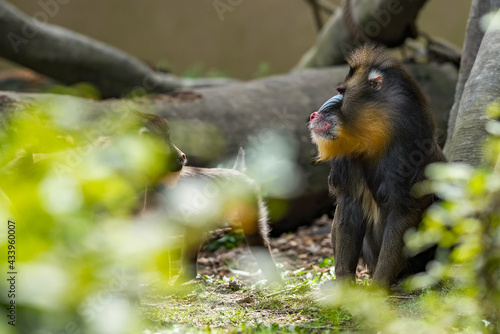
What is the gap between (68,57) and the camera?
333 inches

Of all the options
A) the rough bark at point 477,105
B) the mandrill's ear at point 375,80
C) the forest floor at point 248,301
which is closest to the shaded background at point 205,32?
the forest floor at point 248,301

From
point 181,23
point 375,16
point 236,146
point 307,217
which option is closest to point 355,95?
point 236,146

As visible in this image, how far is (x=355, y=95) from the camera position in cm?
407

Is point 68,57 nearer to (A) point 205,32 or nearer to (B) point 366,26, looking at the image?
(B) point 366,26

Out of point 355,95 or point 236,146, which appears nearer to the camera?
point 355,95

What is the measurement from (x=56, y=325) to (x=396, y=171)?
9.60 feet

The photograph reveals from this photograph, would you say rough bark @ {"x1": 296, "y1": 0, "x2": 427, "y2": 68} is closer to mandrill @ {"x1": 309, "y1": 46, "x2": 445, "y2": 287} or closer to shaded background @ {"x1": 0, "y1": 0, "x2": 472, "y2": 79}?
mandrill @ {"x1": 309, "y1": 46, "x2": 445, "y2": 287}

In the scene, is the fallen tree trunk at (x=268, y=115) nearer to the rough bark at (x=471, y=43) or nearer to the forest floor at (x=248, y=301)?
the forest floor at (x=248, y=301)

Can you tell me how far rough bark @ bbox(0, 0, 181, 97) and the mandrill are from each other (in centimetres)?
526

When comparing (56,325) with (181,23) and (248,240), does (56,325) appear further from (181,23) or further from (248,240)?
(181,23)

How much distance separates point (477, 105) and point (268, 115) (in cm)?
295

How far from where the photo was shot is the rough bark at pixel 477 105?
14.9ft

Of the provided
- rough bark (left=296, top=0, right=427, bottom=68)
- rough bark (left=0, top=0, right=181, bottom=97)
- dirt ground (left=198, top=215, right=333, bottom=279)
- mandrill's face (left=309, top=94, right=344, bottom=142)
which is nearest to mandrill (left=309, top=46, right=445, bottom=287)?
mandrill's face (left=309, top=94, right=344, bottom=142)

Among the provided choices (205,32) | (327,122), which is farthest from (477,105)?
(205,32)
